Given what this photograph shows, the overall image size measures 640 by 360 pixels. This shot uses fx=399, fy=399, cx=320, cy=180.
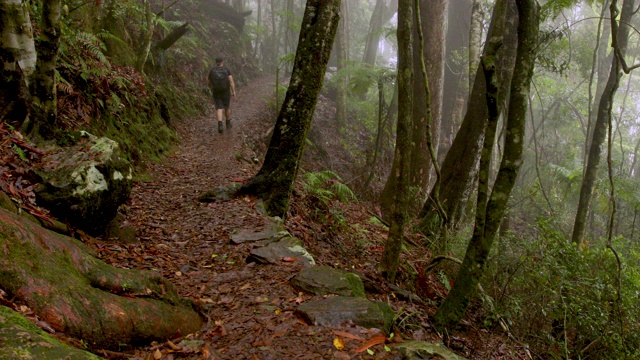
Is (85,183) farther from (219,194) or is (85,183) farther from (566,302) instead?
(566,302)

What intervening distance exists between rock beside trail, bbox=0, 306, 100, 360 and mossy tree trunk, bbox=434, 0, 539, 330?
3.38 metres

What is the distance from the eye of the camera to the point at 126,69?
9.14 m

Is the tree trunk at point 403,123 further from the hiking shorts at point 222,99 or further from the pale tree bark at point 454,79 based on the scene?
the pale tree bark at point 454,79

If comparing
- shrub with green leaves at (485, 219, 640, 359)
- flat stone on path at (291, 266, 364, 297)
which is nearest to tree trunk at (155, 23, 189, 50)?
flat stone on path at (291, 266, 364, 297)

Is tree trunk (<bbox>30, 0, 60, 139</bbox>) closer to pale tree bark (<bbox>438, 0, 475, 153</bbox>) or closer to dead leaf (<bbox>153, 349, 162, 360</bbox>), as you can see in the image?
dead leaf (<bbox>153, 349, 162, 360</bbox>)

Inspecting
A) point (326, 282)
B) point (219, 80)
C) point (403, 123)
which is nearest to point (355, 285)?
point (326, 282)

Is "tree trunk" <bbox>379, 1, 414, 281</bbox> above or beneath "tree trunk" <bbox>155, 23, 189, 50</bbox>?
beneath

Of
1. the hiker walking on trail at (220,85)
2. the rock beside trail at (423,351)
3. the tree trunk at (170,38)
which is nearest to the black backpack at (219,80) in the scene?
the hiker walking on trail at (220,85)

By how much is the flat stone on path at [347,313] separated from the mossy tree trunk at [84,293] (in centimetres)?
93

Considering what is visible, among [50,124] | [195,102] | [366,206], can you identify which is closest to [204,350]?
[50,124]

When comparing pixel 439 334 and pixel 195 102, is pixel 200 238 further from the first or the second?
pixel 195 102

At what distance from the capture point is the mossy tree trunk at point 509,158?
3666 mm

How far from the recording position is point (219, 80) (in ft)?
38.8

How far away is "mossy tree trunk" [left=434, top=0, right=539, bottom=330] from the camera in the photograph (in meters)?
3.67
